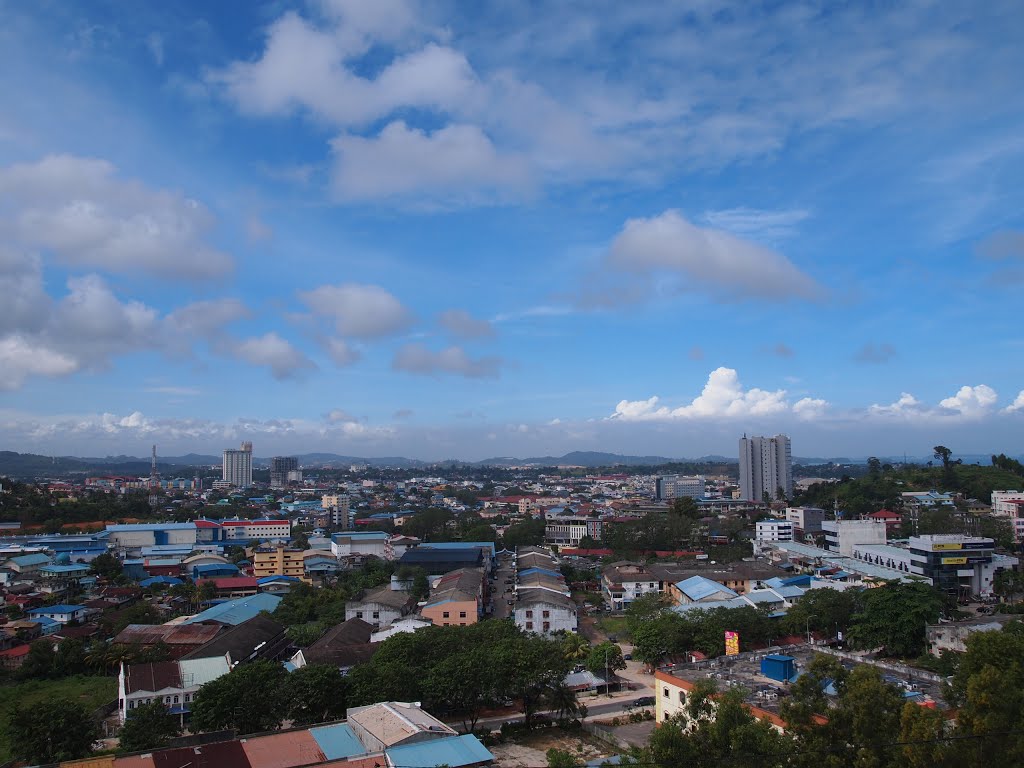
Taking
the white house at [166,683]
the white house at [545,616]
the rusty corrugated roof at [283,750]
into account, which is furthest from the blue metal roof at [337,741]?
the white house at [545,616]

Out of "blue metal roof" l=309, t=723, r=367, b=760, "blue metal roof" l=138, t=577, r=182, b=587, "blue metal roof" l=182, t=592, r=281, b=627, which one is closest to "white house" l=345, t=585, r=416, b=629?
"blue metal roof" l=182, t=592, r=281, b=627

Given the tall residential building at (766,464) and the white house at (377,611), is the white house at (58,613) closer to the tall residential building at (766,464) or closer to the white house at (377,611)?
the white house at (377,611)

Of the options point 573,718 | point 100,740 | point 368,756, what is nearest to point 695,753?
point 368,756

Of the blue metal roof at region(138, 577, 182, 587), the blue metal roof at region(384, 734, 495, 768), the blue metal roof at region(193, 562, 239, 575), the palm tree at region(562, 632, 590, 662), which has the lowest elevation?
the blue metal roof at region(138, 577, 182, 587)

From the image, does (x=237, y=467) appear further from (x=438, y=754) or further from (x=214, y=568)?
(x=438, y=754)

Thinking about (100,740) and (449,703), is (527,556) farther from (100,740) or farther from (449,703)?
(100,740)

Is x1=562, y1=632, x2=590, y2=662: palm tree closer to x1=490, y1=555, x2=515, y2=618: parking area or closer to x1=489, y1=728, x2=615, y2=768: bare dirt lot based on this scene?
x1=489, y1=728, x2=615, y2=768: bare dirt lot
